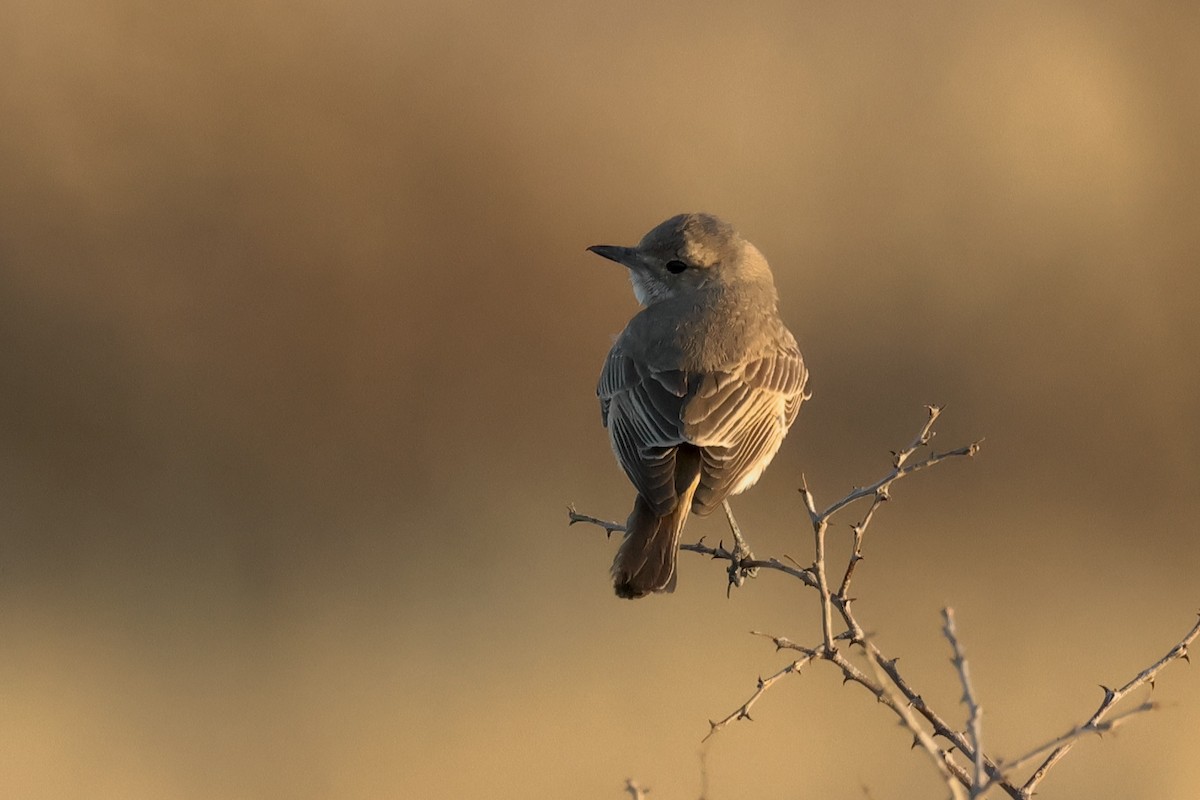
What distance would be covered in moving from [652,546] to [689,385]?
2.17ft

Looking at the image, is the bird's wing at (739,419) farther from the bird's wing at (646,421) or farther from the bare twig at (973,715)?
the bare twig at (973,715)

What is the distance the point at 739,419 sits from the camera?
4879mm

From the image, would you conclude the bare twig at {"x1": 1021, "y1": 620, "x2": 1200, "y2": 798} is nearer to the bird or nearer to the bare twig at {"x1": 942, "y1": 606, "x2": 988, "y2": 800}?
the bare twig at {"x1": 942, "y1": 606, "x2": 988, "y2": 800}

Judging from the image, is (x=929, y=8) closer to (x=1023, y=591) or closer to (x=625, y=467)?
(x=1023, y=591)

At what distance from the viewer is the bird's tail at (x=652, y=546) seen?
4379 millimetres

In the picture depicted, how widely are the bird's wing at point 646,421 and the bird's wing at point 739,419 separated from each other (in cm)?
6

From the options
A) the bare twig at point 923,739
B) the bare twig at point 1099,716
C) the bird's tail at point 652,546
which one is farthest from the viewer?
the bird's tail at point 652,546

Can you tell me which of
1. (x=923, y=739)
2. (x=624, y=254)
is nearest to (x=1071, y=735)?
(x=923, y=739)

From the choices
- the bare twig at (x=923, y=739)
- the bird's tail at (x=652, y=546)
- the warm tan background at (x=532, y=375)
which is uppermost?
the warm tan background at (x=532, y=375)

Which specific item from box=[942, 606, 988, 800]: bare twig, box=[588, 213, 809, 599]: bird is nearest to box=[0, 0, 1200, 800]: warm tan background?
box=[588, 213, 809, 599]: bird

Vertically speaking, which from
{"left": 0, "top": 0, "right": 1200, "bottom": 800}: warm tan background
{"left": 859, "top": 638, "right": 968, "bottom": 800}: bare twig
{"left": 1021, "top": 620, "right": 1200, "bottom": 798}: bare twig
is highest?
{"left": 0, "top": 0, "right": 1200, "bottom": 800}: warm tan background

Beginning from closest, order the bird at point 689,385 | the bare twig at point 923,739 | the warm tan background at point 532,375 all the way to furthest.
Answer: the bare twig at point 923,739, the bird at point 689,385, the warm tan background at point 532,375

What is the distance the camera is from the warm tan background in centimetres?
795

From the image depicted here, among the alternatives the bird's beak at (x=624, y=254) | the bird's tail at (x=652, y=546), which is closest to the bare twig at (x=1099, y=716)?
the bird's tail at (x=652, y=546)
